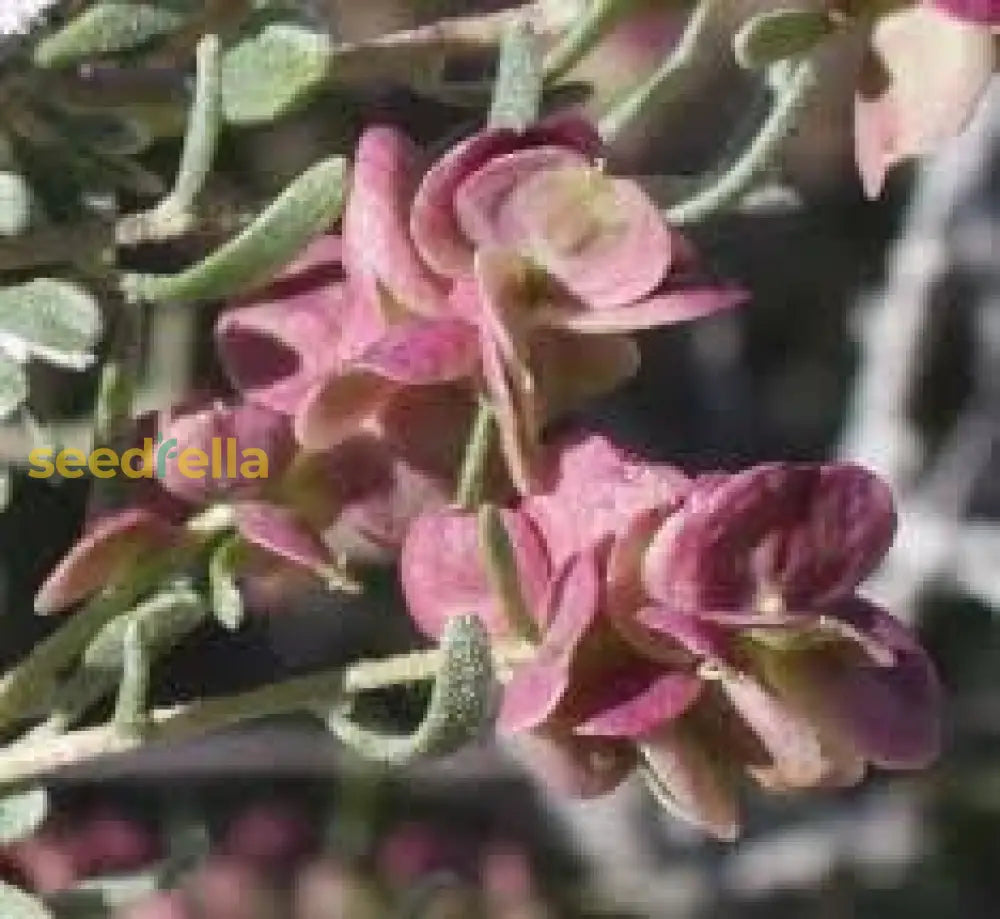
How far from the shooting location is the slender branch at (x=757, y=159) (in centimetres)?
83

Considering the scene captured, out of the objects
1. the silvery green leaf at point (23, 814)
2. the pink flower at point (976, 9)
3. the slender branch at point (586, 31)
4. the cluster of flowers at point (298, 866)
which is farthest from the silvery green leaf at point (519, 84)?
the cluster of flowers at point (298, 866)

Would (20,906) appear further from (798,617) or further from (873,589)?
(873,589)

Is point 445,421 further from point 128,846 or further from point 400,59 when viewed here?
point 128,846

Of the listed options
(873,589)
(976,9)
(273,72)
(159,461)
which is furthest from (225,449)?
(873,589)

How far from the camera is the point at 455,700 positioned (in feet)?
2.64

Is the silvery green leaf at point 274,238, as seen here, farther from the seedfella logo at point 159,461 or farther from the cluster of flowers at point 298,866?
the cluster of flowers at point 298,866

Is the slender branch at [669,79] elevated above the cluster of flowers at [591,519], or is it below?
above

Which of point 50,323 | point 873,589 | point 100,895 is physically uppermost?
point 50,323

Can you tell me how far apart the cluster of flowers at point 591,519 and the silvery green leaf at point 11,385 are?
0.04 meters

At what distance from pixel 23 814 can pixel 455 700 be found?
0.54ft

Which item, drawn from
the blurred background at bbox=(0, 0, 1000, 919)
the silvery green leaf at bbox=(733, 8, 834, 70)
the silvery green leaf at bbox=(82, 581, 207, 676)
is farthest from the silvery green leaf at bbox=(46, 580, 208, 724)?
the blurred background at bbox=(0, 0, 1000, 919)

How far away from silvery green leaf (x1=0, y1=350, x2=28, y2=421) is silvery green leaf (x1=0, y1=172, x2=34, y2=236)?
0.14ft

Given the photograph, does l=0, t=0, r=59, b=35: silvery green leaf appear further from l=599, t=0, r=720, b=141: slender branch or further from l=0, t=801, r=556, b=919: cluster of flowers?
l=0, t=801, r=556, b=919: cluster of flowers

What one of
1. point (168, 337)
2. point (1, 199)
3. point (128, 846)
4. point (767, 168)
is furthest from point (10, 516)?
point (767, 168)
